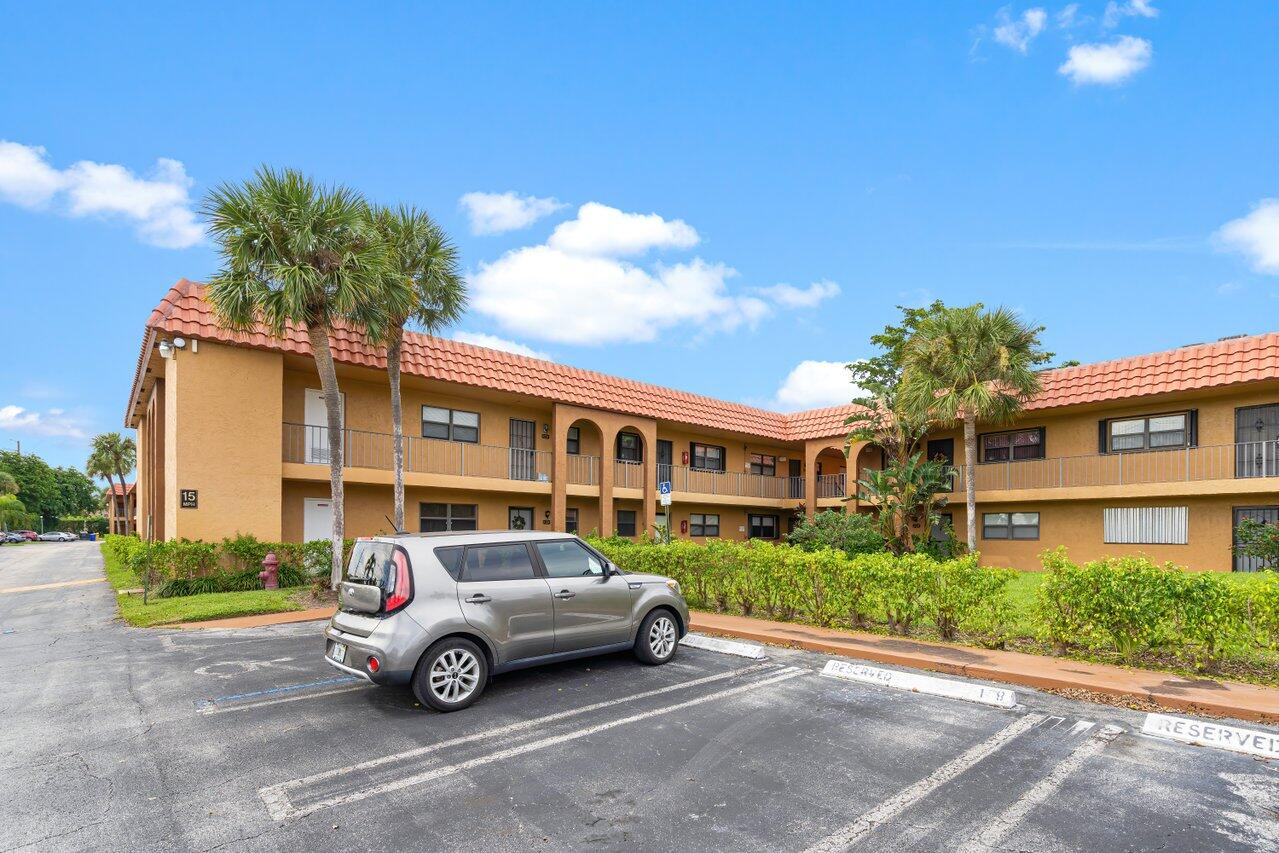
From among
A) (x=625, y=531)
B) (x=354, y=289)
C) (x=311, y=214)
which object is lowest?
(x=625, y=531)

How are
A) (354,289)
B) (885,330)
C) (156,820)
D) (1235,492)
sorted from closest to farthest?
(156,820) → (354,289) → (1235,492) → (885,330)

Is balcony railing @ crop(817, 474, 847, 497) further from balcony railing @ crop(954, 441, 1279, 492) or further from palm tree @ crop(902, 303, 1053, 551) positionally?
palm tree @ crop(902, 303, 1053, 551)

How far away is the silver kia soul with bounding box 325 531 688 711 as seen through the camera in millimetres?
6102

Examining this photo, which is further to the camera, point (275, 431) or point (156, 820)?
point (275, 431)

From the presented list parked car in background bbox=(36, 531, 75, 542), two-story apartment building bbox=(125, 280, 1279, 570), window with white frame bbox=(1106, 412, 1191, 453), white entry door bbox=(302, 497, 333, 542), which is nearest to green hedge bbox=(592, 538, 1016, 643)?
two-story apartment building bbox=(125, 280, 1279, 570)

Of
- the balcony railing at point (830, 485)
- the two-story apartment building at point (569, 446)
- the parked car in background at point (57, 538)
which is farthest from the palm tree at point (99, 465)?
the balcony railing at point (830, 485)

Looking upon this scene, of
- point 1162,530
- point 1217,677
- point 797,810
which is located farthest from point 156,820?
point 1162,530

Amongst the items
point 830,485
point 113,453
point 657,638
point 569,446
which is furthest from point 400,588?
point 113,453

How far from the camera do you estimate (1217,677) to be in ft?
23.0

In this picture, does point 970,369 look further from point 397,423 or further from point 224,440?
point 224,440

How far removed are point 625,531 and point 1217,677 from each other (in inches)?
784

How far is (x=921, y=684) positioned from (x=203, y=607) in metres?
12.1

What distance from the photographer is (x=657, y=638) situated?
7922 mm

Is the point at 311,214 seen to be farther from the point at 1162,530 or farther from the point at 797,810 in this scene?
the point at 1162,530
